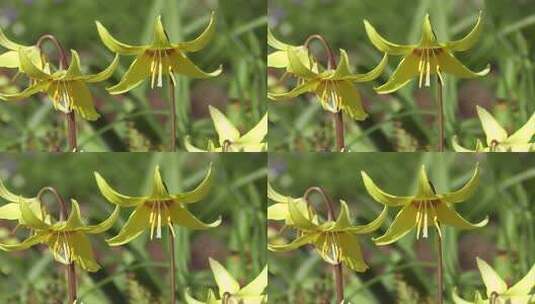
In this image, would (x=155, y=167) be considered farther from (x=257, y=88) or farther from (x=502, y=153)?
(x=502, y=153)

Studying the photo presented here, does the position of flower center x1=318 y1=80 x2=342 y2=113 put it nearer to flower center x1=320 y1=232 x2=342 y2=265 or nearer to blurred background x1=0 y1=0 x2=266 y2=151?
blurred background x1=0 y1=0 x2=266 y2=151

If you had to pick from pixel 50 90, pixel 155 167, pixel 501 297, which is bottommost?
pixel 501 297

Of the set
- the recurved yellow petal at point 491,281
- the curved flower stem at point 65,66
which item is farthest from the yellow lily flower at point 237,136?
the recurved yellow petal at point 491,281

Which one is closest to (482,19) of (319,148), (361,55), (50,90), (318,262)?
(361,55)

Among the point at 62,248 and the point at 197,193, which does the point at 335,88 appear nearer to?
the point at 197,193

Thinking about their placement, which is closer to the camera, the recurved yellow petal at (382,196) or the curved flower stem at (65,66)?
the recurved yellow petal at (382,196)

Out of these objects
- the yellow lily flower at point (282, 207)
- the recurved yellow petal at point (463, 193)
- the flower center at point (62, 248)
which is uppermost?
the recurved yellow petal at point (463, 193)

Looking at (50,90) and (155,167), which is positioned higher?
(50,90)

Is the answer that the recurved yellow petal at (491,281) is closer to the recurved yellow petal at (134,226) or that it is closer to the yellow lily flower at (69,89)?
the recurved yellow petal at (134,226)
